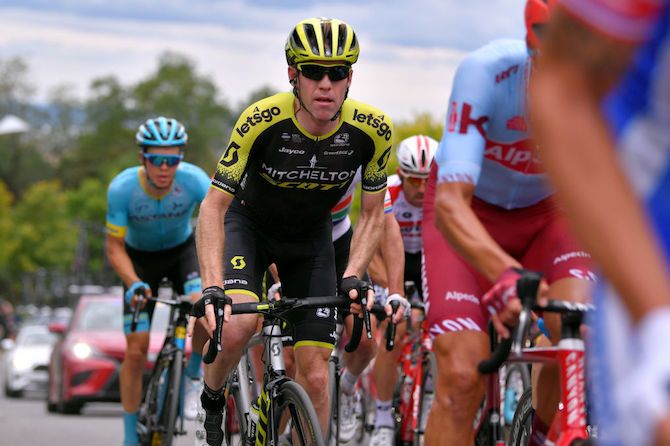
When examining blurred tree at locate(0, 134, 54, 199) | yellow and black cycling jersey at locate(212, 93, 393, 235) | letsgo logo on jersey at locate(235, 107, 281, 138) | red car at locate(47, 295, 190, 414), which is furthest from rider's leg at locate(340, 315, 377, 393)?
blurred tree at locate(0, 134, 54, 199)

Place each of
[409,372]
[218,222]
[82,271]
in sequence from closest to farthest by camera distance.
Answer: [218,222] < [409,372] < [82,271]

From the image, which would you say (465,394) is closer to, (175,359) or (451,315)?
(451,315)

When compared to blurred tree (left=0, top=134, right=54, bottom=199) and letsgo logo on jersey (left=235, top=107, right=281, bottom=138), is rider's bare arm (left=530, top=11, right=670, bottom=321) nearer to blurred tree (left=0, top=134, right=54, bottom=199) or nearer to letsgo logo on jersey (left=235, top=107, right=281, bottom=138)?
letsgo logo on jersey (left=235, top=107, right=281, bottom=138)

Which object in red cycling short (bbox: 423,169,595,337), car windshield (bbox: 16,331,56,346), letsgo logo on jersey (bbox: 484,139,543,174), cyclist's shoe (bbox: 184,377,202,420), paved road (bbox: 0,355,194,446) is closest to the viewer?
red cycling short (bbox: 423,169,595,337)

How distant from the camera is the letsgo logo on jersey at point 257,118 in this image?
698 cm

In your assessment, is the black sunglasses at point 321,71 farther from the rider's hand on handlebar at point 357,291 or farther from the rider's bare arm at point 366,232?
the rider's hand on handlebar at point 357,291

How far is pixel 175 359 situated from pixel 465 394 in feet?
15.8

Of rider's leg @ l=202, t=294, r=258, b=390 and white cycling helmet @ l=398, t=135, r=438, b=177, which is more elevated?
white cycling helmet @ l=398, t=135, r=438, b=177

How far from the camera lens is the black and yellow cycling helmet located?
22.4ft

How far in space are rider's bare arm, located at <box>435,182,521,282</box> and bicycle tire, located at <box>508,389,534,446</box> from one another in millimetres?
1206

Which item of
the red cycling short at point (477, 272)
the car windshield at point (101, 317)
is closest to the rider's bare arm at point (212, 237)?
the red cycling short at point (477, 272)

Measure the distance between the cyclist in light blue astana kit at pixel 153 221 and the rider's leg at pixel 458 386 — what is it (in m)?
5.38

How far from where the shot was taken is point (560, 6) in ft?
7.54

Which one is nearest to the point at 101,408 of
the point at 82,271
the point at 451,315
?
the point at 451,315
